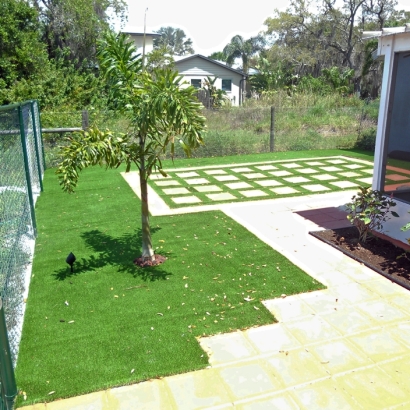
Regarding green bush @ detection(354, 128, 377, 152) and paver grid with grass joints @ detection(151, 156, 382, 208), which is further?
green bush @ detection(354, 128, 377, 152)

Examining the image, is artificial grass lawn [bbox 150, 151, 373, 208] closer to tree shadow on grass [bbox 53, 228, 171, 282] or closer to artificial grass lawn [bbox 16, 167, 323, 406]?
artificial grass lawn [bbox 16, 167, 323, 406]

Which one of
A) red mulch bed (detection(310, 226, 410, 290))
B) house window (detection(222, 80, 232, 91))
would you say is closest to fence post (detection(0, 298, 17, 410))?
red mulch bed (detection(310, 226, 410, 290))

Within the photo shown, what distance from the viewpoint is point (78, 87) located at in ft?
60.1

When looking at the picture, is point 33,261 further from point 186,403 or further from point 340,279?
point 340,279

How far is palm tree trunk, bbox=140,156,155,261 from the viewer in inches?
189

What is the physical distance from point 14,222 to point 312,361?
3.57 meters

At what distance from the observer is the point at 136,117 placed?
4363 mm

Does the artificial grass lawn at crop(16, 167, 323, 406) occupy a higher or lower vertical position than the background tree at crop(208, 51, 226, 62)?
lower

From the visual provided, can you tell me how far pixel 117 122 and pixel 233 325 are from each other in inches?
402

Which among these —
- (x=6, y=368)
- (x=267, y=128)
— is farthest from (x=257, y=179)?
(x=6, y=368)

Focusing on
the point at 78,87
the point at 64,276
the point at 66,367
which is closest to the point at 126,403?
the point at 66,367

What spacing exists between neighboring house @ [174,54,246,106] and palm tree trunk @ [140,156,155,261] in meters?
27.4

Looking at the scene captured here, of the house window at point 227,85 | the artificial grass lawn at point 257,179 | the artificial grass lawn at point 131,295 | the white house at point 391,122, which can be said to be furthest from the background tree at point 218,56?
the artificial grass lawn at point 131,295

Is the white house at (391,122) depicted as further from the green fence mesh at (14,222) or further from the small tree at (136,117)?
the green fence mesh at (14,222)
